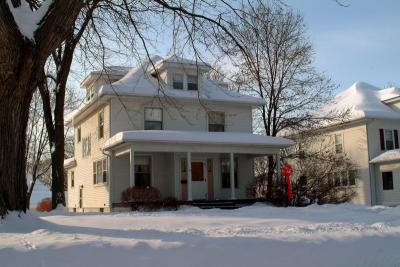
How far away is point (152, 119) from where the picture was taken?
79.3 feet

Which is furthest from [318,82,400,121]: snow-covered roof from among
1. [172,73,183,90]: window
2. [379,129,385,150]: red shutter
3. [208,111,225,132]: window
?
[172,73,183,90]: window

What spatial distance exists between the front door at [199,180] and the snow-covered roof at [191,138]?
2.41 metres

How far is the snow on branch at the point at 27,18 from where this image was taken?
309 inches

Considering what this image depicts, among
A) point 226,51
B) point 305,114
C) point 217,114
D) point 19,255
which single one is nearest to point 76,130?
point 217,114

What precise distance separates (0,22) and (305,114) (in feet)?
73.4

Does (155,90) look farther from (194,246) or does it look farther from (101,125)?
(194,246)

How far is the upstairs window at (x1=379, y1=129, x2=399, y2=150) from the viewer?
32.2 meters

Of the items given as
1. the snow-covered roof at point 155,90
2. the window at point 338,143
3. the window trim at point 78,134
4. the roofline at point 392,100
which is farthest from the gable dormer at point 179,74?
the roofline at point 392,100

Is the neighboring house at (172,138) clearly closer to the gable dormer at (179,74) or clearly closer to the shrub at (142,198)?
the gable dormer at (179,74)

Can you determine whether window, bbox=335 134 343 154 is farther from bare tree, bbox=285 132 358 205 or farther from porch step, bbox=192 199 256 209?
porch step, bbox=192 199 256 209

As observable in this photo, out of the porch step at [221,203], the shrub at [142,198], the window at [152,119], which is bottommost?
the porch step at [221,203]

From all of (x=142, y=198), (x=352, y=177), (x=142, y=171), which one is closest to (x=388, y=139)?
(x=352, y=177)

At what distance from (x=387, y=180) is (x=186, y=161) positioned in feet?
47.7

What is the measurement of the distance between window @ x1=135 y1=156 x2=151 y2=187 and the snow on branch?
1555cm
